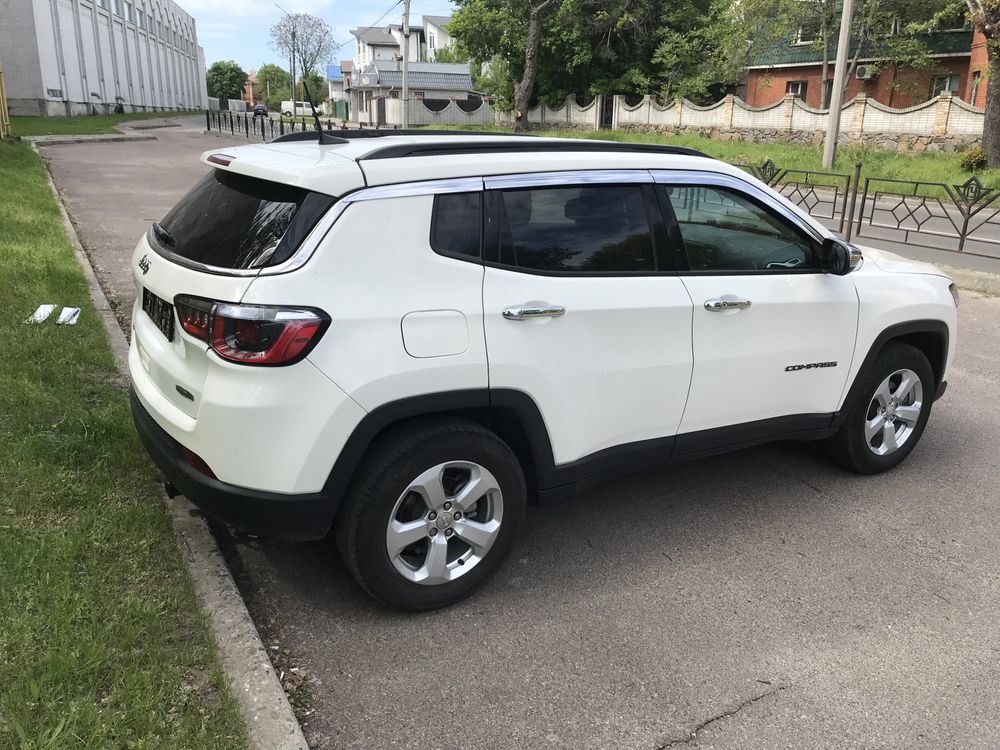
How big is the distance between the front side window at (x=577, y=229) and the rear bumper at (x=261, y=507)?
117cm

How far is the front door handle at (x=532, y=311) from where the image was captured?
308cm

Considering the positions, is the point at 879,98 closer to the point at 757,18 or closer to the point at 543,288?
the point at 757,18

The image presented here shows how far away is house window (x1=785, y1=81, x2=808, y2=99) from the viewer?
152 ft

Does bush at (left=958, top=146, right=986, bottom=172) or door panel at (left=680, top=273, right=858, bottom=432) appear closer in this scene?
door panel at (left=680, top=273, right=858, bottom=432)

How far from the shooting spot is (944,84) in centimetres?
4038

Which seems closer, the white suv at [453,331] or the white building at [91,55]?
the white suv at [453,331]

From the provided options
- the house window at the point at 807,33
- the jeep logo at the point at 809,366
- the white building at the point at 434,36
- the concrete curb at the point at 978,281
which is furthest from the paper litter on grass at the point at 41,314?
the white building at the point at 434,36

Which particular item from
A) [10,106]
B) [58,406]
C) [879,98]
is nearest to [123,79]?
[10,106]

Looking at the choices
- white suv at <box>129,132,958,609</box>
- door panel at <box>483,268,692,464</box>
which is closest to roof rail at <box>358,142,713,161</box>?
white suv at <box>129,132,958,609</box>

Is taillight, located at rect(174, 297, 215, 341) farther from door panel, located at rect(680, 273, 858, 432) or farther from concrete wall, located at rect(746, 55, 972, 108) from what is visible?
concrete wall, located at rect(746, 55, 972, 108)

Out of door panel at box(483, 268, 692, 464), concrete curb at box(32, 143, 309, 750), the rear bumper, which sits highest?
door panel at box(483, 268, 692, 464)

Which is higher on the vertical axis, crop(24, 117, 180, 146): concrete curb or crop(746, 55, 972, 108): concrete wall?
crop(746, 55, 972, 108): concrete wall

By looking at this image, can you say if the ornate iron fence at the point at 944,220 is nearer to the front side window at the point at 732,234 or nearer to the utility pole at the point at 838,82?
the utility pole at the point at 838,82

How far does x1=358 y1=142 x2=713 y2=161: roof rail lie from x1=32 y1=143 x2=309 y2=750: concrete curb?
1746 mm
